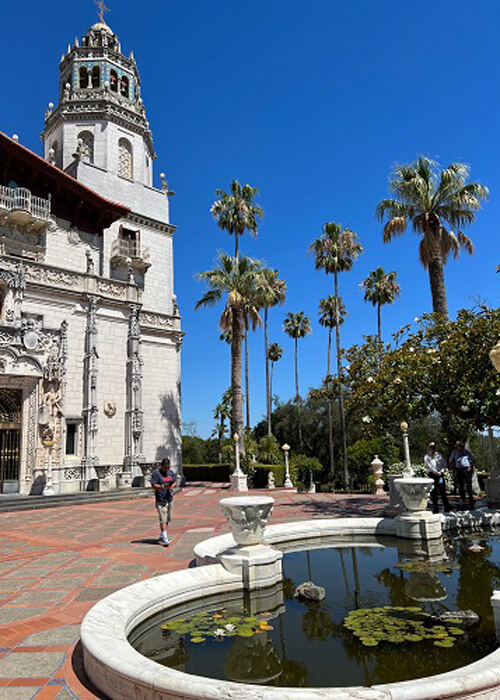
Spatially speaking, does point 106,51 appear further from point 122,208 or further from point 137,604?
point 137,604

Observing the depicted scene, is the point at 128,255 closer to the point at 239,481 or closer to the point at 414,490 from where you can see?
the point at 239,481

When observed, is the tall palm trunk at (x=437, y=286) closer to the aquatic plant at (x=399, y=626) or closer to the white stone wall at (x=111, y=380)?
the aquatic plant at (x=399, y=626)

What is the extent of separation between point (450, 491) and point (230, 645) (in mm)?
16785

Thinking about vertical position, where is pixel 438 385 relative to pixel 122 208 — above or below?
below

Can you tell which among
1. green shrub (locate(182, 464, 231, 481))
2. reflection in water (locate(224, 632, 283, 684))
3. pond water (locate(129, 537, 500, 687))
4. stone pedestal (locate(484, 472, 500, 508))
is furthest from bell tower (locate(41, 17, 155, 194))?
reflection in water (locate(224, 632, 283, 684))

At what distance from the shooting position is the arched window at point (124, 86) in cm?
2878

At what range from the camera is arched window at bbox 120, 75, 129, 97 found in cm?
2878

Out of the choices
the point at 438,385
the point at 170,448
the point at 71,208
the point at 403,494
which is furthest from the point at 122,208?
the point at 403,494

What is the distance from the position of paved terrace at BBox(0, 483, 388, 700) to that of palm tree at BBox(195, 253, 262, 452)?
354 inches

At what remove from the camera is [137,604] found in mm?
5133

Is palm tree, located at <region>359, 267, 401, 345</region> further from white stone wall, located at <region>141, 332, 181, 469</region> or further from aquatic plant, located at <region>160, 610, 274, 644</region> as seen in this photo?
aquatic plant, located at <region>160, 610, 274, 644</region>

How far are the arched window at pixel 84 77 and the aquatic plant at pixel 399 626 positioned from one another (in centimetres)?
3097

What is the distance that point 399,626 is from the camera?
15.9 ft

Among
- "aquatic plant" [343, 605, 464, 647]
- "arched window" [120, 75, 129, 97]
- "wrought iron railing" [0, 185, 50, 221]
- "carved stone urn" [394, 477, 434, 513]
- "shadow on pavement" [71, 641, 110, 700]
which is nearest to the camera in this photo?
"shadow on pavement" [71, 641, 110, 700]
